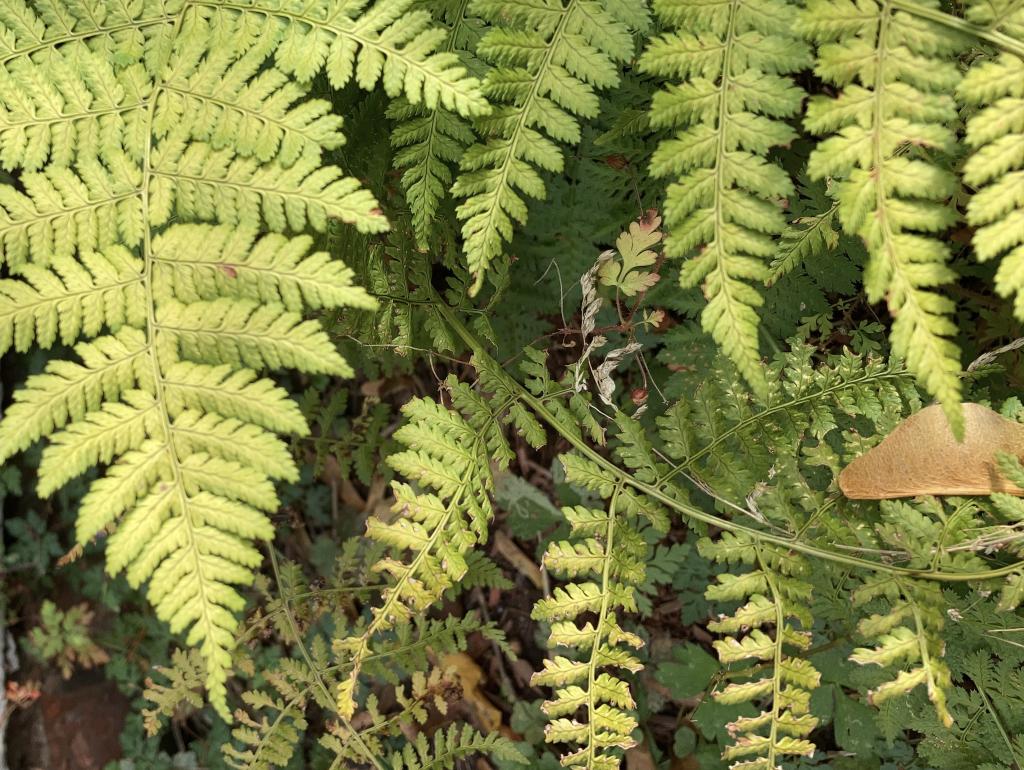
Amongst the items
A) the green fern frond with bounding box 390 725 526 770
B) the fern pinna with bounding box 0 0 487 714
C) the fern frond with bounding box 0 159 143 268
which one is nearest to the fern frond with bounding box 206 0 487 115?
the fern pinna with bounding box 0 0 487 714

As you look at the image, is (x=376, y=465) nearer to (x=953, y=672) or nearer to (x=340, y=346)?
(x=340, y=346)

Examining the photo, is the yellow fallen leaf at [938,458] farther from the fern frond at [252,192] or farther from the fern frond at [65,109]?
the fern frond at [65,109]

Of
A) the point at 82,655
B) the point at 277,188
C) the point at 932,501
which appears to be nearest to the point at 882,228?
the point at 932,501

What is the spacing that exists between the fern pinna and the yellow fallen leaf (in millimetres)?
1339

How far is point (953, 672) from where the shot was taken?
2.21 metres

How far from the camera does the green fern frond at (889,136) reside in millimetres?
1365

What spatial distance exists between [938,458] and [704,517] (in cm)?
59

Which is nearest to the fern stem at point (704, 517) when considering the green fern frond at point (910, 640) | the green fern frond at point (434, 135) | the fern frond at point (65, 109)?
the green fern frond at point (910, 640)

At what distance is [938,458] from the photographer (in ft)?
6.05

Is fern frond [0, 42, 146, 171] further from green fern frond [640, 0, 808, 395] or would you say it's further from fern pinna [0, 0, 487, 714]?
green fern frond [640, 0, 808, 395]

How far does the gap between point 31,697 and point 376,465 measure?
8.70ft

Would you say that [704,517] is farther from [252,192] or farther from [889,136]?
[252,192]

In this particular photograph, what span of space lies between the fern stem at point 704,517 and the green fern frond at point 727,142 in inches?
22.9

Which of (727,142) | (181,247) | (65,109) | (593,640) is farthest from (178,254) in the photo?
(593,640)
